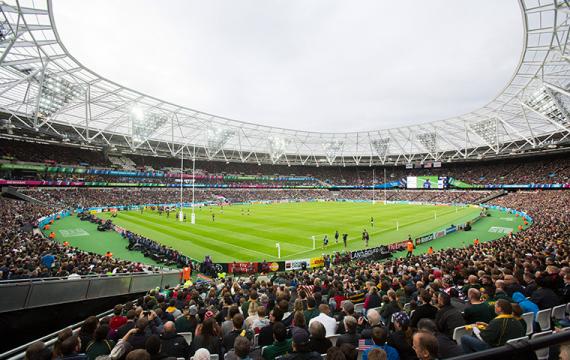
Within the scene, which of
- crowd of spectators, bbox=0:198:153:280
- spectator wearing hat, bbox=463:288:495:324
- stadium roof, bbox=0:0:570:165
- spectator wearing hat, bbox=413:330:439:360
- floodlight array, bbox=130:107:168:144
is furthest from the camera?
floodlight array, bbox=130:107:168:144

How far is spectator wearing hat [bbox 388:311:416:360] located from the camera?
4.01 metres

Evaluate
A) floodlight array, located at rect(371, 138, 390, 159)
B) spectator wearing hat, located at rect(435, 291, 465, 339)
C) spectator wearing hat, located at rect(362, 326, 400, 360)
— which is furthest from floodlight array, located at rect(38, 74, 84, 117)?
floodlight array, located at rect(371, 138, 390, 159)

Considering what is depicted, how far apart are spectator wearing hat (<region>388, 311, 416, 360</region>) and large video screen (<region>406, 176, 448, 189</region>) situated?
85.2m

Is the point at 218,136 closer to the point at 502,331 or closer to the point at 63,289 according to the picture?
the point at 63,289

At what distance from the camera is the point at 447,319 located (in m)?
5.18

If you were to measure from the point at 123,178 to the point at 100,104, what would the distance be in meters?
22.9

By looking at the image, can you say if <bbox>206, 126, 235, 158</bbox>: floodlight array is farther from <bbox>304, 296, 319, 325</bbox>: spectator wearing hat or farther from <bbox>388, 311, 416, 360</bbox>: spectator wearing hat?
<bbox>388, 311, 416, 360</bbox>: spectator wearing hat

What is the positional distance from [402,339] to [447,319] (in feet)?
5.59

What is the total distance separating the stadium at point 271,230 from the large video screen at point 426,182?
0.58 metres

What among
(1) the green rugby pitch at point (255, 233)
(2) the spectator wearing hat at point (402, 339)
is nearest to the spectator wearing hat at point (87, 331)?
(2) the spectator wearing hat at point (402, 339)

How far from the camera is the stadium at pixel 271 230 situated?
504cm

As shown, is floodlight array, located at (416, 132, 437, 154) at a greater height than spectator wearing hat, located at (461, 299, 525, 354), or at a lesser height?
greater

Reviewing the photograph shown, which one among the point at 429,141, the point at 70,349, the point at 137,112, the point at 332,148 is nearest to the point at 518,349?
the point at 70,349

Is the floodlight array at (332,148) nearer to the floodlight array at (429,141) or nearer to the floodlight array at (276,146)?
the floodlight array at (276,146)
